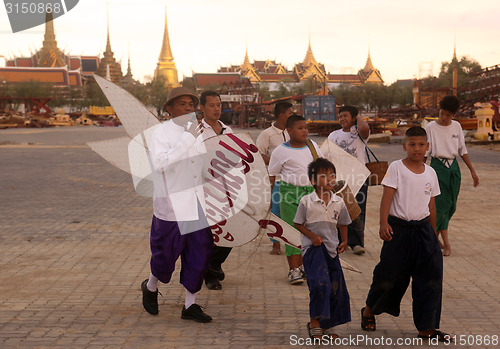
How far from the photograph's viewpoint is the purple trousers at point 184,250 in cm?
401

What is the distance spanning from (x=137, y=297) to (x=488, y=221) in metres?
5.34

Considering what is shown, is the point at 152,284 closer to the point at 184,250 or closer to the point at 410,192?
the point at 184,250

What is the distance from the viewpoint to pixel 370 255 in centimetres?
615

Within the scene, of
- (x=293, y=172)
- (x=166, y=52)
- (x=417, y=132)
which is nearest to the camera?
(x=417, y=132)

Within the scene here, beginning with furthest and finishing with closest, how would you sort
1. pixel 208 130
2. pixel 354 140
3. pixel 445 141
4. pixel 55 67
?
pixel 55 67 < pixel 354 140 < pixel 445 141 < pixel 208 130

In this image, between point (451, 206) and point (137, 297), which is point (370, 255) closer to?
point (451, 206)

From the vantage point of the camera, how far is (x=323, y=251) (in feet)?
12.1

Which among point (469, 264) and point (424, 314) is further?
point (469, 264)

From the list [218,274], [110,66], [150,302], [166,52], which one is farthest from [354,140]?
[166,52]

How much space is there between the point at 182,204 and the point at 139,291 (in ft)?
3.78

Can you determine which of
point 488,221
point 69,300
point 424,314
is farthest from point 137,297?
point 488,221

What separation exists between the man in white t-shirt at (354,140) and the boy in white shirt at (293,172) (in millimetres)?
1087

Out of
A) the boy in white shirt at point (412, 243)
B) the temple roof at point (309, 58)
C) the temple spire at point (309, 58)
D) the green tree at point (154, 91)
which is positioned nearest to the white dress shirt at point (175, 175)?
the boy in white shirt at point (412, 243)

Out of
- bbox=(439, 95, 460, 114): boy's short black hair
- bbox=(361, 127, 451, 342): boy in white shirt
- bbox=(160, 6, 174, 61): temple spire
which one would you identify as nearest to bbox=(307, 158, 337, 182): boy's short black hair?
bbox=(361, 127, 451, 342): boy in white shirt
